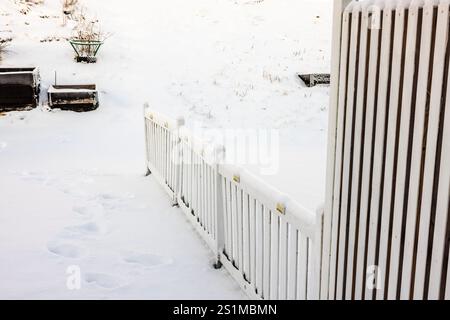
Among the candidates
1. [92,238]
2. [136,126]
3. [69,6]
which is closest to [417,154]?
[92,238]

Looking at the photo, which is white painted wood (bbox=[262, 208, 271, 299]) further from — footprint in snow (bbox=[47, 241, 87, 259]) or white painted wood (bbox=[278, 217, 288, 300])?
footprint in snow (bbox=[47, 241, 87, 259])

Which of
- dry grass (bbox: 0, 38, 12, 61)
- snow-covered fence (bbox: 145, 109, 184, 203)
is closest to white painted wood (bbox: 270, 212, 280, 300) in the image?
snow-covered fence (bbox: 145, 109, 184, 203)

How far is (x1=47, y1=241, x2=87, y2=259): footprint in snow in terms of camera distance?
14.8 feet

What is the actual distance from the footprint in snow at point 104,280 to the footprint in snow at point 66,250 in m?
0.47

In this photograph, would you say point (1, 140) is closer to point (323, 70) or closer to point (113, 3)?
point (323, 70)

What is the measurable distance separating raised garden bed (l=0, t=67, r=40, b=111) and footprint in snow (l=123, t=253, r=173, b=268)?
27.9ft

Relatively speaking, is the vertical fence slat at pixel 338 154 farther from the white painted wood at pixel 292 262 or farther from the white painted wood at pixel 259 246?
the white painted wood at pixel 259 246

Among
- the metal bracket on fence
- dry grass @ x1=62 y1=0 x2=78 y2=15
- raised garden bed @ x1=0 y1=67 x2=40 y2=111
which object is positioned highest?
dry grass @ x1=62 y1=0 x2=78 y2=15

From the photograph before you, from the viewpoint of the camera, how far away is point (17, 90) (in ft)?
38.0

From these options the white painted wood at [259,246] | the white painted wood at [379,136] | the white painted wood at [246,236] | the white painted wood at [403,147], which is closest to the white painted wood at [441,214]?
the white painted wood at [403,147]

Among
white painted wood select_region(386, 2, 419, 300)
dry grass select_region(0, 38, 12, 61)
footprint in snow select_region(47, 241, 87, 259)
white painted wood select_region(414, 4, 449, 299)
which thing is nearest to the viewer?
white painted wood select_region(414, 4, 449, 299)

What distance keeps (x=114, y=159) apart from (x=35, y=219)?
3823 mm

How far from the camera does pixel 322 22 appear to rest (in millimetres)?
19984
